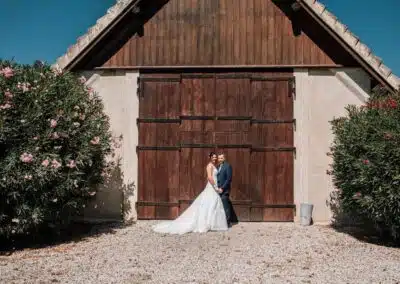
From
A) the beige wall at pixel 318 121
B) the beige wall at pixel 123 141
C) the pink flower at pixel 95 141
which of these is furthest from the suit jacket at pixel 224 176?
the pink flower at pixel 95 141

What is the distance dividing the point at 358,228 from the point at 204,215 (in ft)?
12.3

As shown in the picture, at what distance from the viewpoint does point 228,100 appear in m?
11.8

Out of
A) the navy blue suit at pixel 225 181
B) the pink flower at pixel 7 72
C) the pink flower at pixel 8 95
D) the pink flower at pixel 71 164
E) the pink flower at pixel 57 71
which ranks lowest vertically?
the navy blue suit at pixel 225 181

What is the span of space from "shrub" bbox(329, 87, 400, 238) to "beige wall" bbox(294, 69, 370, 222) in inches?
39.1

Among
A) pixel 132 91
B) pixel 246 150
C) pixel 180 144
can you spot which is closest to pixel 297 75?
pixel 246 150

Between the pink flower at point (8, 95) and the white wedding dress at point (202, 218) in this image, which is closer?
the pink flower at point (8, 95)

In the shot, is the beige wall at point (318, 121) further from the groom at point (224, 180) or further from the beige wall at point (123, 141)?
the beige wall at point (123, 141)

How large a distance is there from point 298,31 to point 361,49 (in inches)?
62.0

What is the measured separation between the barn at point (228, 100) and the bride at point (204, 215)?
72 cm

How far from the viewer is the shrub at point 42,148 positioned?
9055mm

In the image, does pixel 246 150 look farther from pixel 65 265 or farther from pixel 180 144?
pixel 65 265

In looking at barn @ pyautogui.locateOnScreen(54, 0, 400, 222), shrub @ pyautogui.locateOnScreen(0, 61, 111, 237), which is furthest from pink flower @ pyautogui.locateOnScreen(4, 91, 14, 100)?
barn @ pyautogui.locateOnScreen(54, 0, 400, 222)

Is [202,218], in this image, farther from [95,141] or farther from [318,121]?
[318,121]

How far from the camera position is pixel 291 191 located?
11.7m
